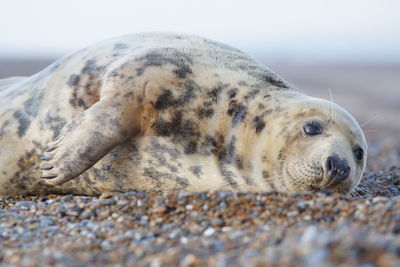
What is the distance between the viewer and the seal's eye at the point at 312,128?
14.4 ft

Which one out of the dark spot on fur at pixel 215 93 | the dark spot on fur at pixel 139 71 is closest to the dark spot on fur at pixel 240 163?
the dark spot on fur at pixel 215 93

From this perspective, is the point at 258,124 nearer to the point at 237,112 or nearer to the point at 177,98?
the point at 237,112

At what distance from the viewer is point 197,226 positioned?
11.9ft

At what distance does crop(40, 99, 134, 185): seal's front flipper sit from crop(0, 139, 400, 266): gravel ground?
0.21 m

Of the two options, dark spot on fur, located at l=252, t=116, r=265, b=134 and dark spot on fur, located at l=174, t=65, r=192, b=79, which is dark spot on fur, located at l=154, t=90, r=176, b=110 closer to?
dark spot on fur, located at l=174, t=65, r=192, b=79

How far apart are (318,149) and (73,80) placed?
6.27 feet

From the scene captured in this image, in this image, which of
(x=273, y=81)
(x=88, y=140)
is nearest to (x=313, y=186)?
(x=273, y=81)

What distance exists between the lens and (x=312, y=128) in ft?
14.5

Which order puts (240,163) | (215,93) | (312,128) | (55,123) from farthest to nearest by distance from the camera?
1. (55,123)
2. (215,93)
3. (240,163)
4. (312,128)

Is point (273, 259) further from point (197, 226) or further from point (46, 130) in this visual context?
point (46, 130)

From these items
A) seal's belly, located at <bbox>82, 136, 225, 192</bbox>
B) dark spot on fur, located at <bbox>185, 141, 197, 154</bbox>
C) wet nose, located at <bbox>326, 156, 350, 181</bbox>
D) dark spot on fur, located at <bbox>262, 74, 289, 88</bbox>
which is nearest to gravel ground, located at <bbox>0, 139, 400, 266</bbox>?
wet nose, located at <bbox>326, 156, 350, 181</bbox>

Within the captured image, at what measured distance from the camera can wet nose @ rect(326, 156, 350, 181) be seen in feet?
13.3

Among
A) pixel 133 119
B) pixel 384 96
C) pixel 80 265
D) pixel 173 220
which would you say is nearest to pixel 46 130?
pixel 133 119

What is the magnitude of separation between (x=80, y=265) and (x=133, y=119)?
1.86 meters
